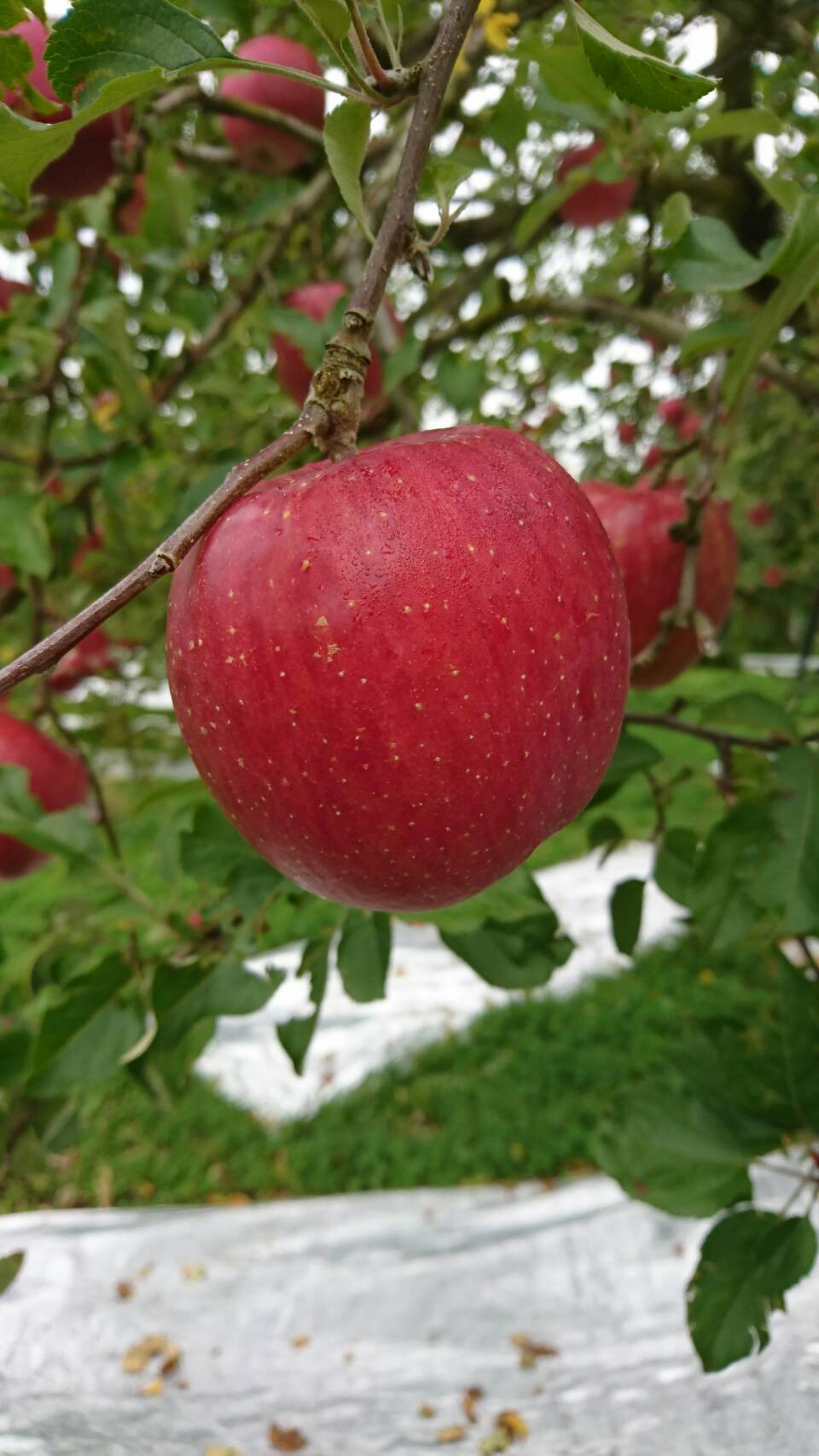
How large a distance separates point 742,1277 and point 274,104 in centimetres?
154

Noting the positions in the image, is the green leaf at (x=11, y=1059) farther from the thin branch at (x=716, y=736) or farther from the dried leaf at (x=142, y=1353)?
the dried leaf at (x=142, y=1353)

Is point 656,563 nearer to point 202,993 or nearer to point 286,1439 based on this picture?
point 202,993

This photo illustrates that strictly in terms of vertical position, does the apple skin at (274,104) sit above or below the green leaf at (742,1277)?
above

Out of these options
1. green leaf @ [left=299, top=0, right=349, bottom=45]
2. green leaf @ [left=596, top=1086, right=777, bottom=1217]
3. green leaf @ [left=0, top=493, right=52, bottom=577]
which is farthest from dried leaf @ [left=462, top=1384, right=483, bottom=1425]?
green leaf @ [left=299, top=0, right=349, bottom=45]

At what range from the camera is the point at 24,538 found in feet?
3.06

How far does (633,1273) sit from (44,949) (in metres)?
1.12

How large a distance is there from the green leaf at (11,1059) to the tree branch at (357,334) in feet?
2.37

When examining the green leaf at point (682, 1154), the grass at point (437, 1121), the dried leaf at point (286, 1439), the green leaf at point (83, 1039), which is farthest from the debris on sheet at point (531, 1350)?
the green leaf at point (83, 1039)

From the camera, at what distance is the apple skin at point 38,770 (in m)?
1.18

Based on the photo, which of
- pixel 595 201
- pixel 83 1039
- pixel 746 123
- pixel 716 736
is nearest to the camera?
pixel 746 123

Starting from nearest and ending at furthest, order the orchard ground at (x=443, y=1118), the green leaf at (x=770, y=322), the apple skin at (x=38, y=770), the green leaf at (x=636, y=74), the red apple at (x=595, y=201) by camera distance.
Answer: the green leaf at (x=636, y=74) → the green leaf at (x=770, y=322) → the apple skin at (x=38, y=770) → the red apple at (x=595, y=201) → the orchard ground at (x=443, y=1118)

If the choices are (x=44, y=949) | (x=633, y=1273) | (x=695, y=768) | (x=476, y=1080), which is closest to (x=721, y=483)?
(x=695, y=768)

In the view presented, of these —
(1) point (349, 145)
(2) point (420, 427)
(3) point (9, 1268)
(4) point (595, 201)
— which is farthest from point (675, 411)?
(3) point (9, 1268)

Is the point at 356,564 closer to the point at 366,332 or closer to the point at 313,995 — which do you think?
the point at 366,332
